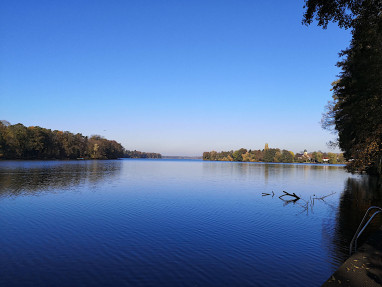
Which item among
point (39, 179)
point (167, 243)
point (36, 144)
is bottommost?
point (167, 243)

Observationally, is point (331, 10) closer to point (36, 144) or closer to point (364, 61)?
point (364, 61)

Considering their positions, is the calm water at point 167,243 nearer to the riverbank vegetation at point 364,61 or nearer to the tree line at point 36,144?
the riverbank vegetation at point 364,61

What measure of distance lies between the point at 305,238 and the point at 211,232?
5.87m

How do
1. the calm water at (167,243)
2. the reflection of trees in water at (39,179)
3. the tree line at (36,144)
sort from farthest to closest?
the tree line at (36,144) < the reflection of trees in water at (39,179) < the calm water at (167,243)

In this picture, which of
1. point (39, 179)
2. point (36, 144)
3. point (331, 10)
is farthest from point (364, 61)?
point (36, 144)

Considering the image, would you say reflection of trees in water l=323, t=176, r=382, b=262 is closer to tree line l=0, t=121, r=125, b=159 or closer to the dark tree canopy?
the dark tree canopy

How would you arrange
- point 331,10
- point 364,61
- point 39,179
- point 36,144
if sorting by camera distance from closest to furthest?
point 331,10
point 364,61
point 39,179
point 36,144

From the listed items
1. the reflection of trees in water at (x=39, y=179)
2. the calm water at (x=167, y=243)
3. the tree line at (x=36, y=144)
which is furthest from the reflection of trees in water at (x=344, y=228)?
the tree line at (x=36, y=144)

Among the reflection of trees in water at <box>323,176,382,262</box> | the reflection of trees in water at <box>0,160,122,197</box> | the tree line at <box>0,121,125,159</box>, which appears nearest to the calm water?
the reflection of trees in water at <box>323,176,382,262</box>

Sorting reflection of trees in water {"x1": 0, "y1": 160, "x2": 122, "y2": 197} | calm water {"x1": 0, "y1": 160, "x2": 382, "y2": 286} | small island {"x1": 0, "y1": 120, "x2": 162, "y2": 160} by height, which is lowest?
calm water {"x1": 0, "y1": 160, "x2": 382, "y2": 286}

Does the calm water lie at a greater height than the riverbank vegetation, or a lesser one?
lesser

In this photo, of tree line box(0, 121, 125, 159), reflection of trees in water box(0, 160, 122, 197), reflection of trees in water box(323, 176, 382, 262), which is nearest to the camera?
reflection of trees in water box(323, 176, 382, 262)

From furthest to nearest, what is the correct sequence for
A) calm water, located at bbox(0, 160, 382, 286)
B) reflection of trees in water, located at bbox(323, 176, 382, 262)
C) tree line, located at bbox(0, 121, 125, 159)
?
tree line, located at bbox(0, 121, 125, 159) → reflection of trees in water, located at bbox(323, 176, 382, 262) → calm water, located at bbox(0, 160, 382, 286)

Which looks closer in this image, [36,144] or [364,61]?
[364,61]
